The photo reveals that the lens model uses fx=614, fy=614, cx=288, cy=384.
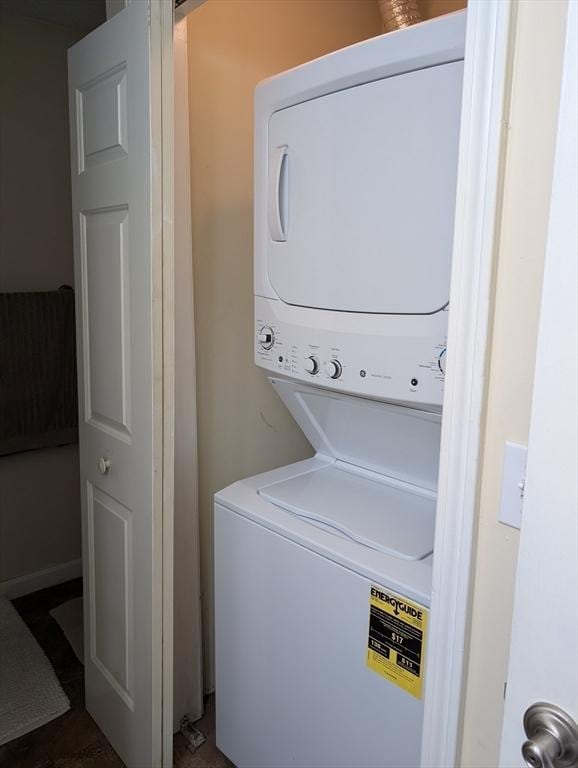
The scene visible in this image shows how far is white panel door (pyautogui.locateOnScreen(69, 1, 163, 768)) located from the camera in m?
1.46

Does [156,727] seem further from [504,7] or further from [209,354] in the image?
[504,7]

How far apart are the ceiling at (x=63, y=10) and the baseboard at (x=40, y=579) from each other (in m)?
2.29

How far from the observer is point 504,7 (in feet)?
2.38

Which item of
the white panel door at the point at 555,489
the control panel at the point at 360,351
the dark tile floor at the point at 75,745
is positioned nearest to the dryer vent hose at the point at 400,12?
the control panel at the point at 360,351

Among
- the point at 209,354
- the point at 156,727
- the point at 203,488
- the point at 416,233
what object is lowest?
the point at 156,727

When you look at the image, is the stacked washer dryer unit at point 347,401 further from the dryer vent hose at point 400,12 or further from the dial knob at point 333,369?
the dryer vent hose at point 400,12

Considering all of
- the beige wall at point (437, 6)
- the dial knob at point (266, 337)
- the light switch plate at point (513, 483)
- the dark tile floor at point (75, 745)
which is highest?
the beige wall at point (437, 6)

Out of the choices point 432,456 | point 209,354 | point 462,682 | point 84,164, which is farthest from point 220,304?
point 462,682

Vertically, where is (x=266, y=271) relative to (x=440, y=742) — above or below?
above

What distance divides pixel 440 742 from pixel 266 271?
1088mm

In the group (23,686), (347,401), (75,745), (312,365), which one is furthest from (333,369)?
(23,686)

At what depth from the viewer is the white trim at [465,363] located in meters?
0.74

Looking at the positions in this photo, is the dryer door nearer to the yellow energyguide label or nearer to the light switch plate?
the light switch plate

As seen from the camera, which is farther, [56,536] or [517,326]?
[56,536]
